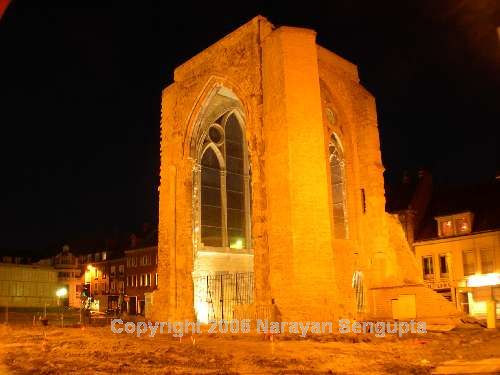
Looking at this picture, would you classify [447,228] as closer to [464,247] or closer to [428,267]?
[464,247]

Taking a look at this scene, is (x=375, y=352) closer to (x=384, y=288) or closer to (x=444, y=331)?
(x=444, y=331)

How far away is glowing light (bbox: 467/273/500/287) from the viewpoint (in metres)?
27.2

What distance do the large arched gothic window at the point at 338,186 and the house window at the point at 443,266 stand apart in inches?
471

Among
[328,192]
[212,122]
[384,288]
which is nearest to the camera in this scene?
[328,192]

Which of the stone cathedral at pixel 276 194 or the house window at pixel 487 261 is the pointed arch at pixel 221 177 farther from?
the house window at pixel 487 261

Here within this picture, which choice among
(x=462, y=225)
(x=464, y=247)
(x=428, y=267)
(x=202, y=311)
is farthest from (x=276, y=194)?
(x=428, y=267)

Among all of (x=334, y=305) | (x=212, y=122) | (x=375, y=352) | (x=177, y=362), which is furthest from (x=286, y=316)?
(x=212, y=122)

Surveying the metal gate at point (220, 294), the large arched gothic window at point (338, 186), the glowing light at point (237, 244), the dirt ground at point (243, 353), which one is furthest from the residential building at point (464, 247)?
the dirt ground at point (243, 353)

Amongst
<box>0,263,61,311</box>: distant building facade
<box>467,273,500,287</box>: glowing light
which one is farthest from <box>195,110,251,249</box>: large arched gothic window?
<box>0,263,61,311</box>: distant building facade

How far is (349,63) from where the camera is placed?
24.1 meters

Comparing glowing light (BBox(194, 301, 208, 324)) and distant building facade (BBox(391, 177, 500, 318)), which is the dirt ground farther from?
distant building facade (BBox(391, 177, 500, 318))

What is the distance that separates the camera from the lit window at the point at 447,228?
1243 inches

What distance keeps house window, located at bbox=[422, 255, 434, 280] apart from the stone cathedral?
35.2ft

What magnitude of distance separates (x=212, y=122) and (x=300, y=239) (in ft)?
34.0
